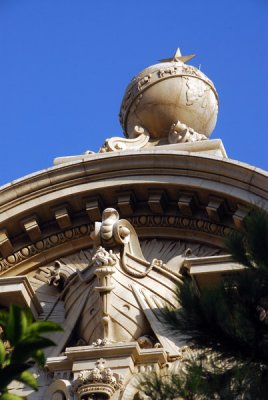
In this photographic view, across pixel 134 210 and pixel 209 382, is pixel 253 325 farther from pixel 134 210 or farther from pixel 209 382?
pixel 134 210

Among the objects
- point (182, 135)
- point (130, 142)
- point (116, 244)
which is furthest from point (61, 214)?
point (182, 135)

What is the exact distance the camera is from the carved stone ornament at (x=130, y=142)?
20.1 metres

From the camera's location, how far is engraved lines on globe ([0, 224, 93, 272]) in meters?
19.3

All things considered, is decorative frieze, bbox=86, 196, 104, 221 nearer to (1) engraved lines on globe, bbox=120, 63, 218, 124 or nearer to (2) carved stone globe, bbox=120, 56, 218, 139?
(2) carved stone globe, bbox=120, 56, 218, 139

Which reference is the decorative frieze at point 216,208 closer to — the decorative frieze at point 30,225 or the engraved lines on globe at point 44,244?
the engraved lines on globe at point 44,244

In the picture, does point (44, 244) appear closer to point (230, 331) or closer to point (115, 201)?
point (115, 201)

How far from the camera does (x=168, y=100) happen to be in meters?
21.1

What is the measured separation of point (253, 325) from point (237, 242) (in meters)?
0.79

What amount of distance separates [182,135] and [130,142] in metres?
0.66

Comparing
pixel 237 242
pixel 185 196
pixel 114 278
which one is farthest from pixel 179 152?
pixel 237 242

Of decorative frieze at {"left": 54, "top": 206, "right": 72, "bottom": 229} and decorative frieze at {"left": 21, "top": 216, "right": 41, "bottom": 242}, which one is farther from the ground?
decorative frieze at {"left": 54, "top": 206, "right": 72, "bottom": 229}

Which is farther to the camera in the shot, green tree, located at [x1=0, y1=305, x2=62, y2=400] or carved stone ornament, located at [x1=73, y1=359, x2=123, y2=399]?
carved stone ornament, located at [x1=73, y1=359, x2=123, y2=399]

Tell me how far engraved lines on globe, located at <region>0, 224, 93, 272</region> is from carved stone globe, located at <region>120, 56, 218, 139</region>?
83.4 inches

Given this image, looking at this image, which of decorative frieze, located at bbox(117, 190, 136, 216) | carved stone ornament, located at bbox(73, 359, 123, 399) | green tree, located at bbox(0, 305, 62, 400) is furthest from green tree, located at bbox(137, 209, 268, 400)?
decorative frieze, located at bbox(117, 190, 136, 216)
